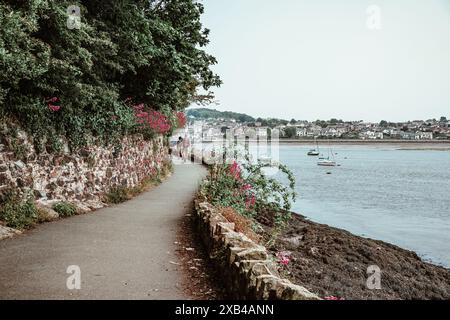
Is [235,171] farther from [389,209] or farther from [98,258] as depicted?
[389,209]

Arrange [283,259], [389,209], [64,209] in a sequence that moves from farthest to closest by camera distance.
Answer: [389,209], [64,209], [283,259]

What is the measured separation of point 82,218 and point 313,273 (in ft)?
21.5

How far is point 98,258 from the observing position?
23.8 ft

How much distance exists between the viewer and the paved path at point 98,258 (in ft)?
18.7

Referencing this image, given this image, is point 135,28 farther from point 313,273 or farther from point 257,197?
point 313,273

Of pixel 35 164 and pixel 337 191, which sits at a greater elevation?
pixel 35 164

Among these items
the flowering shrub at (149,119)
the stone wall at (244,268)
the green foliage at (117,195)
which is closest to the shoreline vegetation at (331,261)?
the stone wall at (244,268)

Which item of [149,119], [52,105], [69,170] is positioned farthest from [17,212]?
[149,119]

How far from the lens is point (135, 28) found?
40.5ft

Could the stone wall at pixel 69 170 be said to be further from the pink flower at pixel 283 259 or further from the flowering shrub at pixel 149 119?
the pink flower at pixel 283 259

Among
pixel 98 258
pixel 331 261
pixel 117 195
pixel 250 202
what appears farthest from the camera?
pixel 117 195

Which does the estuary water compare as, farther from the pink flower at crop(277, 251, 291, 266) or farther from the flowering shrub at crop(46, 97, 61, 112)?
the flowering shrub at crop(46, 97, 61, 112)

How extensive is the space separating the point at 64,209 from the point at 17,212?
1749 mm

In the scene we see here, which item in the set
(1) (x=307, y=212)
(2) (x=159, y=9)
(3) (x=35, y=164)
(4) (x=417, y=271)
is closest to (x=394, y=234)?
(1) (x=307, y=212)
